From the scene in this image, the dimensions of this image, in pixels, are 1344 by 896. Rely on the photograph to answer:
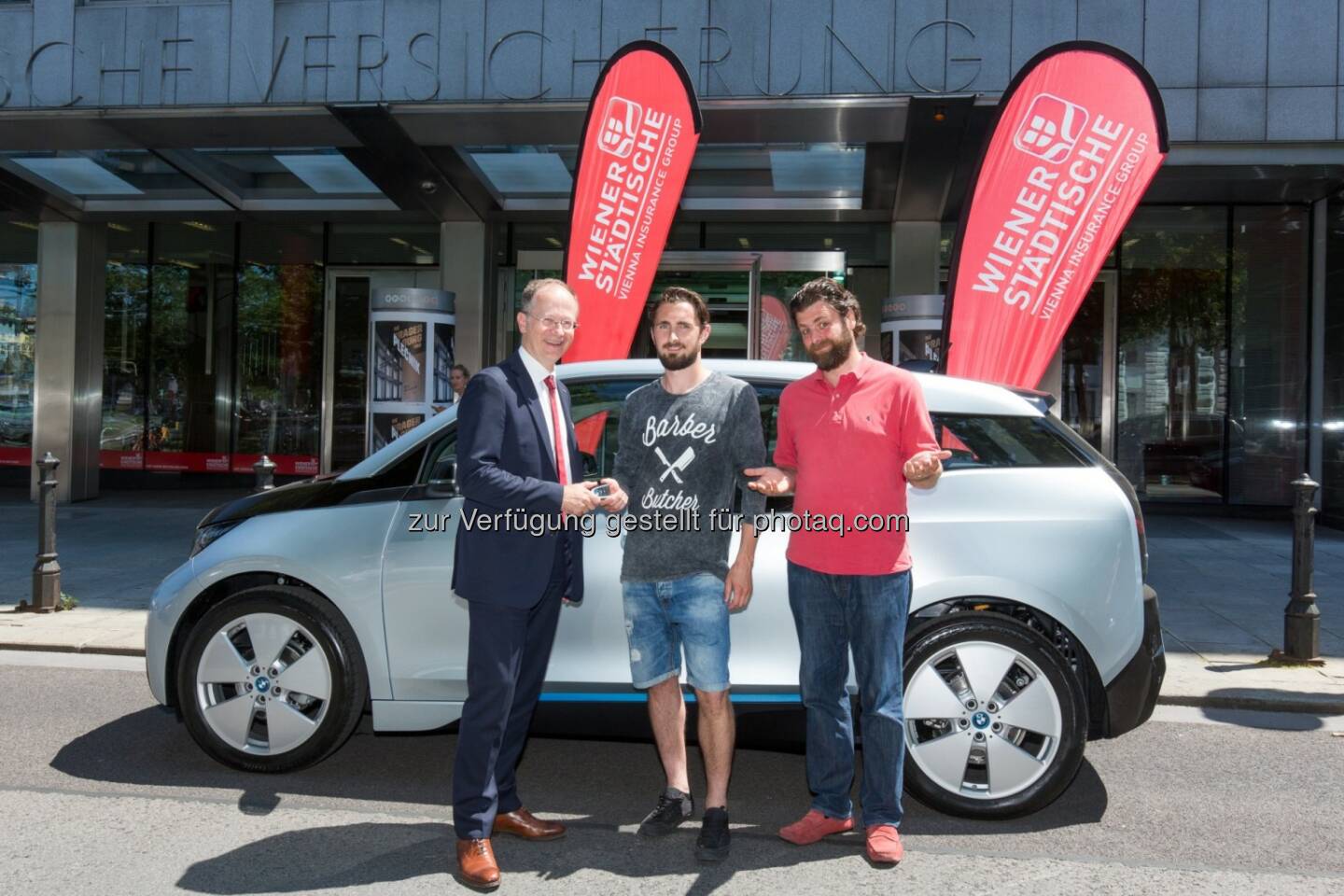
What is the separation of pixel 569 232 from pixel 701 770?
5.42m

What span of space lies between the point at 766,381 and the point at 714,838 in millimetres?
1777

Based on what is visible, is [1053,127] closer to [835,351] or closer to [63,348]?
[835,351]

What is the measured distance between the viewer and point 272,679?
4.68 m

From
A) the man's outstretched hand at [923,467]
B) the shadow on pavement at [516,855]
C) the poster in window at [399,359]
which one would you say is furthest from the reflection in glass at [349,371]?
the man's outstretched hand at [923,467]

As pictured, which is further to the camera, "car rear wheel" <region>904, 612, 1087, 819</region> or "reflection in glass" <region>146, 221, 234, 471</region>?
"reflection in glass" <region>146, 221, 234, 471</region>

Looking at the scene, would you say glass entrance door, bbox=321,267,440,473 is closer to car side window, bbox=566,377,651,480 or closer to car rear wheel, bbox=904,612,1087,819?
car side window, bbox=566,377,651,480

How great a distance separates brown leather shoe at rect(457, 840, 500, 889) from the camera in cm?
363

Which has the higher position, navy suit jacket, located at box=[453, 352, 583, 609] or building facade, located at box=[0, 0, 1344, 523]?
building facade, located at box=[0, 0, 1344, 523]

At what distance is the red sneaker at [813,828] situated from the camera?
13.4 ft

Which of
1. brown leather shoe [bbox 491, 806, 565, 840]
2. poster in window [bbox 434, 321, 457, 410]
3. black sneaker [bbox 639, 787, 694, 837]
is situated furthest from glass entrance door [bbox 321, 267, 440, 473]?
black sneaker [bbox 639, 787, 694, 837]

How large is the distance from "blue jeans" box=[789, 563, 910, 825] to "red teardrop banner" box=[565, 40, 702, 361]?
549 centimetres

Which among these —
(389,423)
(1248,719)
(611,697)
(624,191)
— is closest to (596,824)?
(611,697)

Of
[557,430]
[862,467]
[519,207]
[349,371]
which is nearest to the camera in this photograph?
[862,467]

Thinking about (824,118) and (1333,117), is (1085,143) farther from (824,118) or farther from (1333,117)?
(1333,117)
